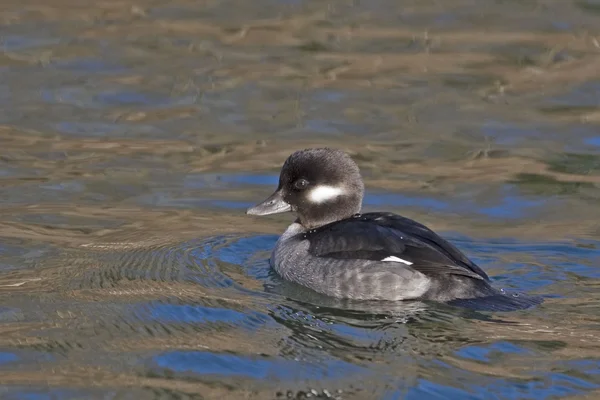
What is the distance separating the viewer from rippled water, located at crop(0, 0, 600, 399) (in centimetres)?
645

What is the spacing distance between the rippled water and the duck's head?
0.54m

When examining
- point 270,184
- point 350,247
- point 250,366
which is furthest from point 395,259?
point 270,184

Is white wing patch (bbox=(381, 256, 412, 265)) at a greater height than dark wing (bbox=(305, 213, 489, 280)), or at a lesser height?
lesser

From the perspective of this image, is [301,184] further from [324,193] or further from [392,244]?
[392,244]

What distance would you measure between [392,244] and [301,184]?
43.6 inches

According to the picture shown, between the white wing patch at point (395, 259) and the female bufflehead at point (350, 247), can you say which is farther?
the white wing patch at point (395, 259)

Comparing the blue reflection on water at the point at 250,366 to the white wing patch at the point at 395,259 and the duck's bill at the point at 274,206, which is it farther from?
the duck's bill at the point at 274,206

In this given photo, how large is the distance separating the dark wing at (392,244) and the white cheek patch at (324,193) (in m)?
0.30

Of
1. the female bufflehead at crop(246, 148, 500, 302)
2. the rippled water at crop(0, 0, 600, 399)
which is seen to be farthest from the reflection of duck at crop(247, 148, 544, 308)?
the rippled water at crop(0, 0, 600, 399)

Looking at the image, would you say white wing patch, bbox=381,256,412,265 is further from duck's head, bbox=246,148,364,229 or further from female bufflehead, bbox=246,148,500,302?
duck's head, bbox=246,148,364,229

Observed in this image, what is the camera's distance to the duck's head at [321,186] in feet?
27.7

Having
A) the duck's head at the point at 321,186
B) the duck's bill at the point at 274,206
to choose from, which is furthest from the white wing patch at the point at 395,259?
the duck's bill at the point at 274,206

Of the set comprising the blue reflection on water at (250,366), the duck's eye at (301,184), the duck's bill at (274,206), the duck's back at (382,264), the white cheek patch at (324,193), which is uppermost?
the duck's eye at (301,184)

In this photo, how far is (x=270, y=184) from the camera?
10414 mm
